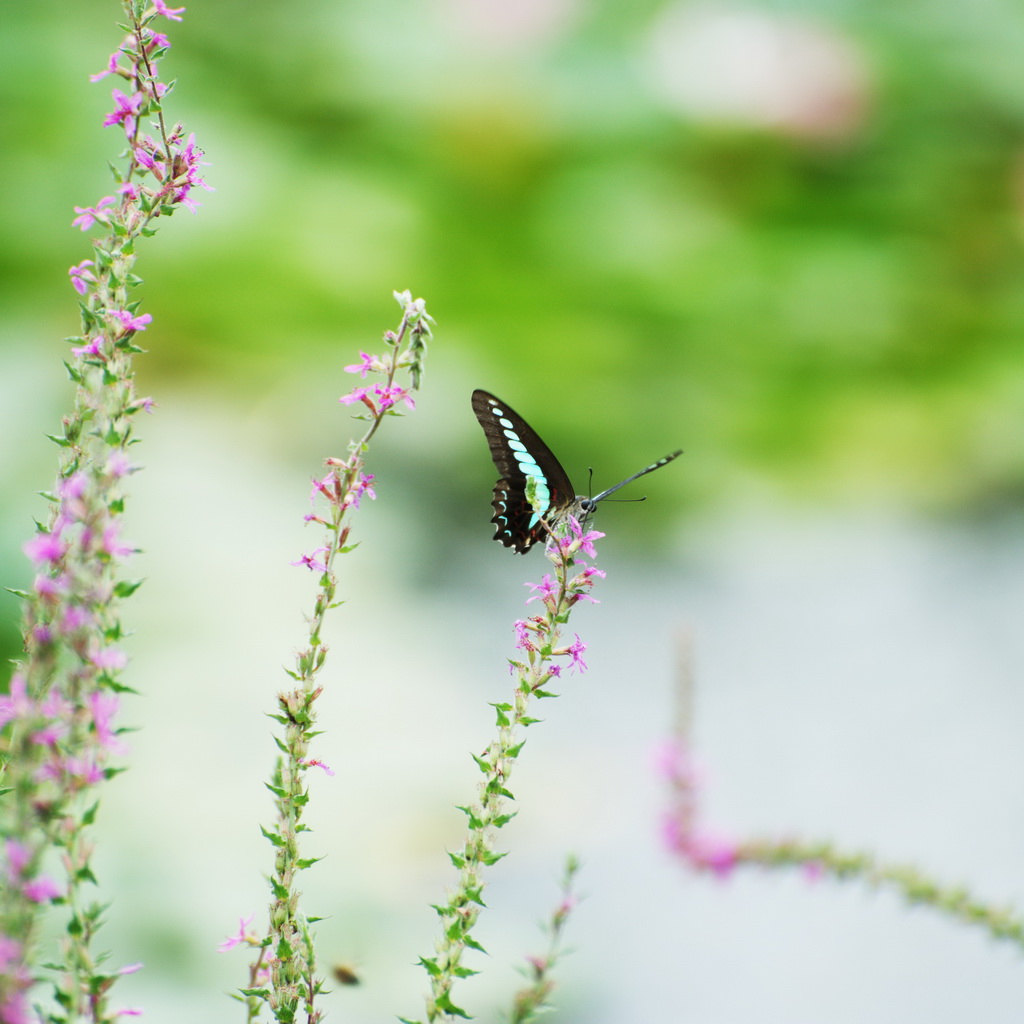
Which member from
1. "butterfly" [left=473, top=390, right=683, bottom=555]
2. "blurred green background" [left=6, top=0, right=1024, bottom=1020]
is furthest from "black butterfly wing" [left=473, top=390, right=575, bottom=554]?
"blurred green background" [left=6, top=0, right=1024, bottom=1020]

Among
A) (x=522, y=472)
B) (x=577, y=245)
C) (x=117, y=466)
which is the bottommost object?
(x=117, y=466)

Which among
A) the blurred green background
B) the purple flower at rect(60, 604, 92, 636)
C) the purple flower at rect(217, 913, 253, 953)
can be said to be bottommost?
the purple flower at rect(217, 913, 253, 953)

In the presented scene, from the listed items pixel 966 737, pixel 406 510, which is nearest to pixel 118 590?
pixel 966 737

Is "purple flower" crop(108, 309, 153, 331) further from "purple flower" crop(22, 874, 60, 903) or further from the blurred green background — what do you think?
the blurred green background

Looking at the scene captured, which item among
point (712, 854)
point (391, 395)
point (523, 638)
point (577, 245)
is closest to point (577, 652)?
point (523, 638)

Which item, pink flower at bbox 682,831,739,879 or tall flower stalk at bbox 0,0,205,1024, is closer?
tall flower stalk at bbox 0,0,205,1024

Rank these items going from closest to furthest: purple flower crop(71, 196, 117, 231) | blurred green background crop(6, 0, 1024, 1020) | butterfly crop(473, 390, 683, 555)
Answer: purple flower crop(71, 196, 117, 231) → butterfly crop(473, 390, 683, 555) → blurred green background crop(6, 0, 1024, 1020)

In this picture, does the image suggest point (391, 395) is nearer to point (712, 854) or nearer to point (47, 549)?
point (47, 549)

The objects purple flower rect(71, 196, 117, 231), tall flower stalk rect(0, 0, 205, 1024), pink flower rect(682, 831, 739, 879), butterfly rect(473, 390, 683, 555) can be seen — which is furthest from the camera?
pink flower rect(682, 831, 739, 879)
